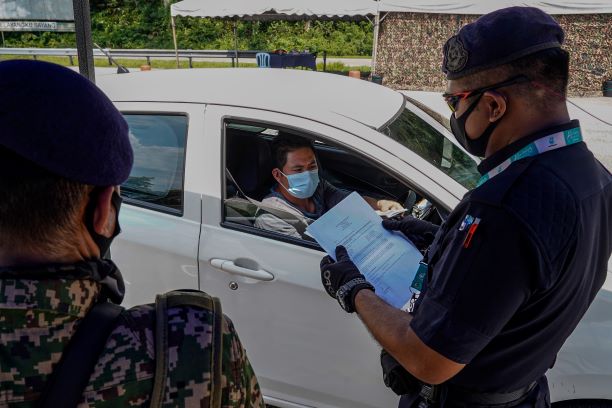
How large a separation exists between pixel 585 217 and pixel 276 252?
1.30 m

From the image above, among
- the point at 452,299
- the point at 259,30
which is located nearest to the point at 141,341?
the point at 452,299

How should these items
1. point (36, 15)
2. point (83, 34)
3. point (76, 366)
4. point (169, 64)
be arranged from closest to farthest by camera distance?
point (76, 366)
point (83, 34)
point (36, 15)
point (169, 64)

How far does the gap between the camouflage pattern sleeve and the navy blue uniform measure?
532 millimetres

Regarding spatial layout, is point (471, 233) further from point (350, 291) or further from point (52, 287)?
point (52, 287)

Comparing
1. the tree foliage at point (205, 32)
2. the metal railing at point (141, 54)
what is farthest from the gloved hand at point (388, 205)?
the tree foliage at point (205, 32)

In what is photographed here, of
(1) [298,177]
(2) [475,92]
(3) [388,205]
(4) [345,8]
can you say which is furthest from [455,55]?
(4) [345,8]

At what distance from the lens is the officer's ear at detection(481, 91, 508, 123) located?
1.37m

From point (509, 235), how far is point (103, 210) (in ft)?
2.74

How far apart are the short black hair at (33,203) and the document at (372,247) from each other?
121 centimetres

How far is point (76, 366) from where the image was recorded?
0.82 meters

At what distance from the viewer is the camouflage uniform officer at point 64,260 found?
2.67ft

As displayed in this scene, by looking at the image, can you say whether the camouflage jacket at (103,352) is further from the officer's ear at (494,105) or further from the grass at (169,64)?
the grass at (169,64)

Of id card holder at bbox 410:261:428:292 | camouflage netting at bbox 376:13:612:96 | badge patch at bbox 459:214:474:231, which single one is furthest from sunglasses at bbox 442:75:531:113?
camouflage netting at bbox 376:13:612:96

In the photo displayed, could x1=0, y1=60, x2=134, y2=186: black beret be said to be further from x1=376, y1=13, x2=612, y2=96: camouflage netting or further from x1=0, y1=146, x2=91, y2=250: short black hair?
x1=376, y1=13, x2=612, y2=96: camouflage netting
